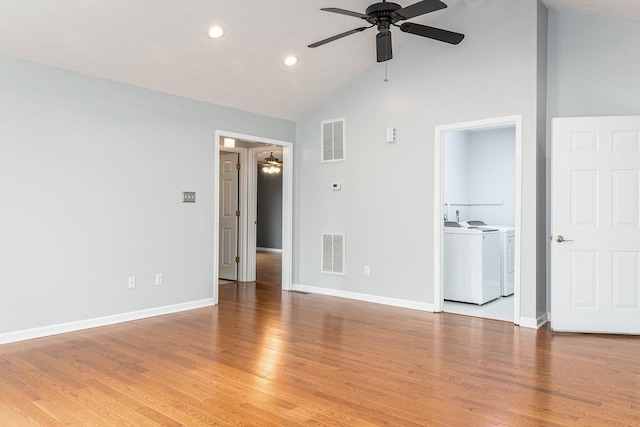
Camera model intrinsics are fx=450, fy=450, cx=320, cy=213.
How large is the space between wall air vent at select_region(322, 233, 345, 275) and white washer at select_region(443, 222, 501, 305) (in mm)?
1357

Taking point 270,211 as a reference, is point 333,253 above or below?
below

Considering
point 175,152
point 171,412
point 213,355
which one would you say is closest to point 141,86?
point 175,152

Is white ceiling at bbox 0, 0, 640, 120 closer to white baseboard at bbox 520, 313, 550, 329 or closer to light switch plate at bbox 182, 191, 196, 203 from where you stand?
light switch plate at bbox 182, 191, 196, 203

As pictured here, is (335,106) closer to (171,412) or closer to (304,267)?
(304,267)

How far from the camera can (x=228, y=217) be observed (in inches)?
296

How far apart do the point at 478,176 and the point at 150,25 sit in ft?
17.2

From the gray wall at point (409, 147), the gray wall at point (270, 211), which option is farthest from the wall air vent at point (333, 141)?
the gray wall at point (270, 211)

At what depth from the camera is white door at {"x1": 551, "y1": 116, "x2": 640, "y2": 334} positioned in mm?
4199

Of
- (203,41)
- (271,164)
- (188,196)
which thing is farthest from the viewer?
(271,164)

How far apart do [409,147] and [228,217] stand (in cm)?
346

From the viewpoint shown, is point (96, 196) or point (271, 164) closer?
point (96, 196)

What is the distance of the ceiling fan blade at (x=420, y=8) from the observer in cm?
314

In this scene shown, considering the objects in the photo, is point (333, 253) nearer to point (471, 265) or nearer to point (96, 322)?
point (471, 265)

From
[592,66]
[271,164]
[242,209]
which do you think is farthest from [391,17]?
[271,164]
